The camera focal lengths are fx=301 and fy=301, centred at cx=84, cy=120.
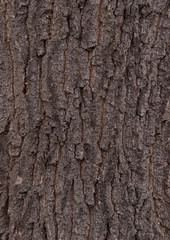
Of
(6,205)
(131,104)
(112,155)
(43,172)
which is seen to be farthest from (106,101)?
(6,205)

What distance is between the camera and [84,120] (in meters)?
1.64

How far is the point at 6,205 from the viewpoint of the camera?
1.74 metres

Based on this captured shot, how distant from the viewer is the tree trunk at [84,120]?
5.18 ft

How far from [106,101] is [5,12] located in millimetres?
721

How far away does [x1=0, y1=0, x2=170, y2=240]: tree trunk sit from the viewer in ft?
5.18

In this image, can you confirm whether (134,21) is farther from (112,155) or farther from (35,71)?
(112,155)

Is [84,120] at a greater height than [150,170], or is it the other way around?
[84,120]

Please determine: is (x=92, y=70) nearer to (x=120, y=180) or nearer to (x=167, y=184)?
(x=120, y=180)

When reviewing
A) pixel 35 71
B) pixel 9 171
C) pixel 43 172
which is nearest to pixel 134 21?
pixel 35 71

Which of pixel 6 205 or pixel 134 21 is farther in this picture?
pixel 6 205

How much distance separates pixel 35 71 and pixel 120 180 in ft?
2.49

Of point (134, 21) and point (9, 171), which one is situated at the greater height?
point (134, 21)

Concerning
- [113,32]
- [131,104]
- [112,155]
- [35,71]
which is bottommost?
[112,155]

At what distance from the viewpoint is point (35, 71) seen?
162 centimetres
